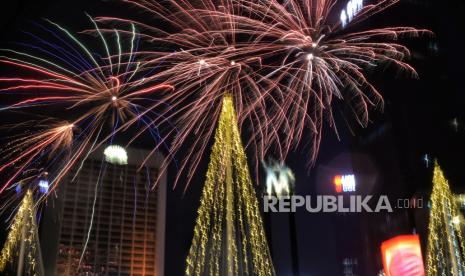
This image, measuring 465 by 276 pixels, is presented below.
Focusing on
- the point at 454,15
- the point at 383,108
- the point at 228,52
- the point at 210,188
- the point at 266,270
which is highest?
the point at 383,108

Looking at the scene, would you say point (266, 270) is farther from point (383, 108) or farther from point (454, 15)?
point (383, 108)

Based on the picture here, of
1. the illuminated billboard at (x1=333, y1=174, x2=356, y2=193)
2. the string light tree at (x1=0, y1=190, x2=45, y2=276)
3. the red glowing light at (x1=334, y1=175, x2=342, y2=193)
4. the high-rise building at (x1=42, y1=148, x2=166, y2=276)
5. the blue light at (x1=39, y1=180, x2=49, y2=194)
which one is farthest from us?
the red glowing light at (x1=334, y1=175, x2=342, y2=193)

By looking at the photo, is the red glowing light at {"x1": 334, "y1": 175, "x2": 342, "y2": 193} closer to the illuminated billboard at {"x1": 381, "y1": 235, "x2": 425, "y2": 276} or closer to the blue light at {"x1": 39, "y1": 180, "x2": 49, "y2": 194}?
the illuminated billboard at {"x1": 381, "y1": 235, "x2": 425, "y2": 276}

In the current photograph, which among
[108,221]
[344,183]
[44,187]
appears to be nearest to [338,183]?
[344,183]

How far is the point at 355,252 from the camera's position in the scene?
8731 cm

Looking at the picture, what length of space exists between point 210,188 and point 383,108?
52.7 metres

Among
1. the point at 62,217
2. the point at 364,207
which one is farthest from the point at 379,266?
the point at 62,217

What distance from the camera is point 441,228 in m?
35.7
